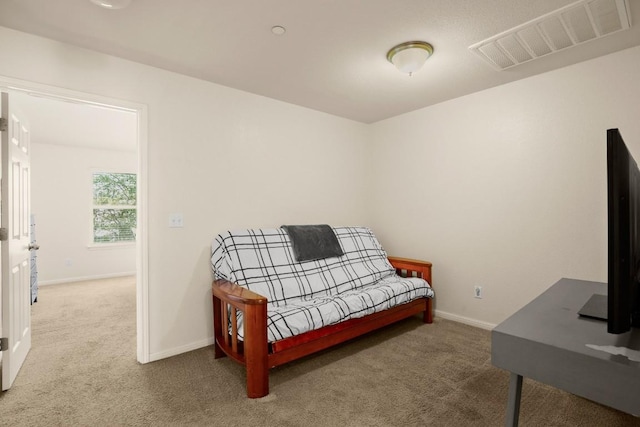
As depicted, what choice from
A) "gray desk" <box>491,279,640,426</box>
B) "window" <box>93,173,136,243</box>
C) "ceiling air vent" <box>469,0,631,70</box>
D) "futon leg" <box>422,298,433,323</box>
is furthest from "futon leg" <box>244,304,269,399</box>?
"window" <box>93,173,136,243</box>

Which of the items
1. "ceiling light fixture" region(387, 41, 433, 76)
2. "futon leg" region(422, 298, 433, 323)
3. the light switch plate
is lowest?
"futon leg" region(422, 298, 433, 323)

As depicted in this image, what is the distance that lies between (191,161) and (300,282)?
1.39m

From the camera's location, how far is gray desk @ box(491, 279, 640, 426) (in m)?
0.80

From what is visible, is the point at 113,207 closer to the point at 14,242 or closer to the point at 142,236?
the point at 14,242

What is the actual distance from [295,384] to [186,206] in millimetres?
1624

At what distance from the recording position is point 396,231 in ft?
12.7

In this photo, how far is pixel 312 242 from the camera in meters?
3.13

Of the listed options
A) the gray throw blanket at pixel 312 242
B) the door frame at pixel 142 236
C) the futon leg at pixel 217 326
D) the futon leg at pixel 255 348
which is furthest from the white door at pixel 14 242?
the gray throw blanket at pixel 312 242

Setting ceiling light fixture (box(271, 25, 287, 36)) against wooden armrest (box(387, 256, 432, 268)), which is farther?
wooden armrest (box(387, 256, 432, 268))

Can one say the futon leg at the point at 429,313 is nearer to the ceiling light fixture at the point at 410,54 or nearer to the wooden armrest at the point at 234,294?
the wooden armrest at the point at 234,294

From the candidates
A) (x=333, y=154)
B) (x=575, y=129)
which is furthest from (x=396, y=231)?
(x=575, y=129)

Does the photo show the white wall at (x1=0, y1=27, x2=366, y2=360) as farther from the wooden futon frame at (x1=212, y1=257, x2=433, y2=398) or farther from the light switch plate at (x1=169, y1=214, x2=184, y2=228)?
the wooden futon frame at (x1=212, y1=257, x2=433, y2=398)

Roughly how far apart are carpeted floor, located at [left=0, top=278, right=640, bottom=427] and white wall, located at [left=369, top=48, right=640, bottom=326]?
0.63m

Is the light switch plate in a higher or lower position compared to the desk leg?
higher
